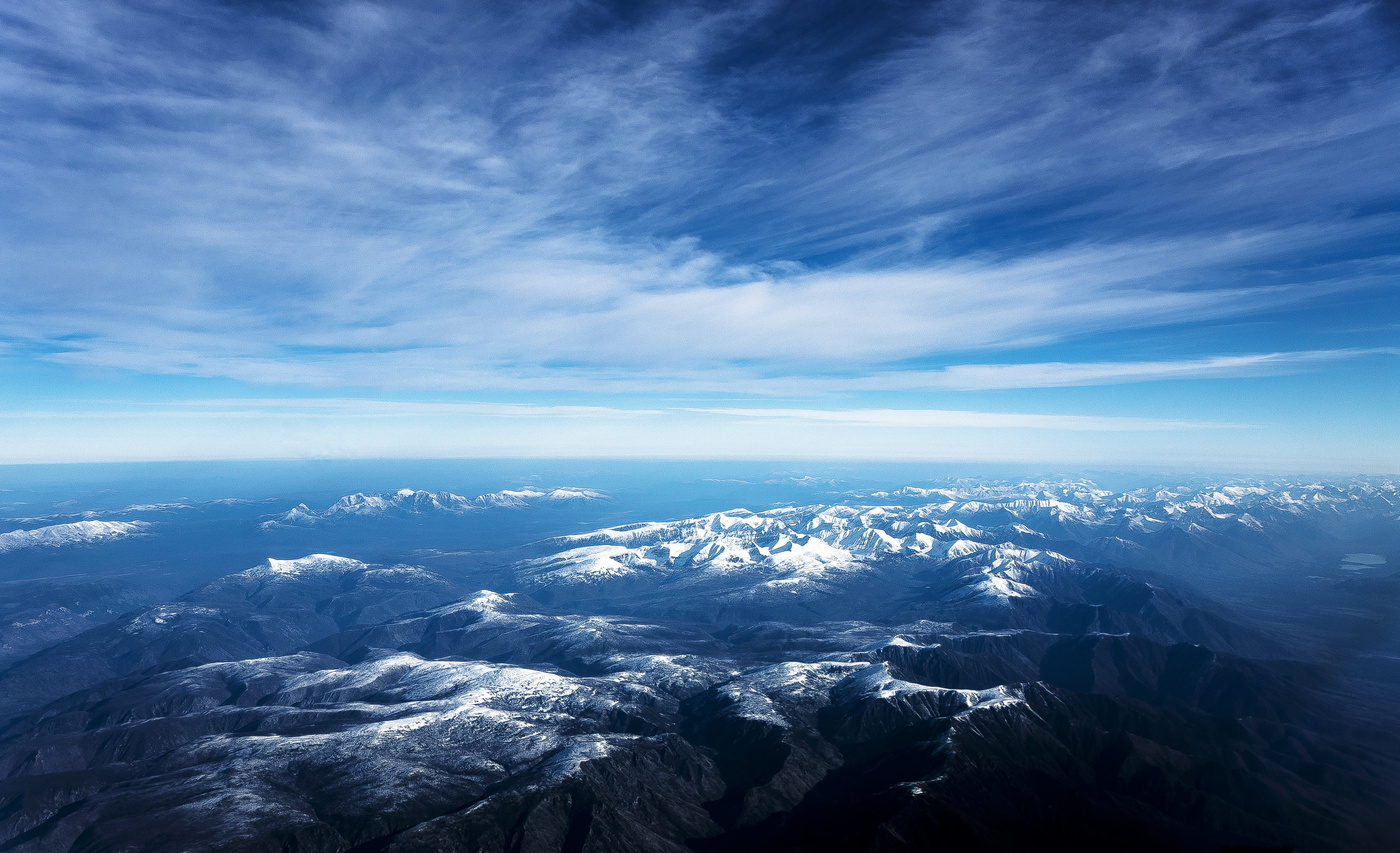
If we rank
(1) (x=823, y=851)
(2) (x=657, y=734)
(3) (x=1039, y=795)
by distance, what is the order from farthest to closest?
(2) (x=657, y=734) → (3) (x=1039, y=795) → (1) (x=823, y=851)

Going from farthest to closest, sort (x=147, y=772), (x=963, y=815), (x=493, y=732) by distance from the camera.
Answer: (x=493, y=732) → (x=147, y=772) → (x=963, y=815)

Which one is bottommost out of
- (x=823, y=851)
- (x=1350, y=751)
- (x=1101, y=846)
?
(x=1350, y=751)

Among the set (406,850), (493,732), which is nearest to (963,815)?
(406,850)

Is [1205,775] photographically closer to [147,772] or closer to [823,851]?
[823,851]

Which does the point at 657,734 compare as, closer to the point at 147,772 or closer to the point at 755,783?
the point at 755,783

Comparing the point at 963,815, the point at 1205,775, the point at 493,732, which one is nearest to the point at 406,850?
the point at 493,732

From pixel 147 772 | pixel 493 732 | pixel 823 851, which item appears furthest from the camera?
pixel 493 732

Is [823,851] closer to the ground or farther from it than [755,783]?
farther from it

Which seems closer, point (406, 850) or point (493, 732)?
point (406, 850)

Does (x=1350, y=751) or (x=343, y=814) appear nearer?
(x=343, y=814)
